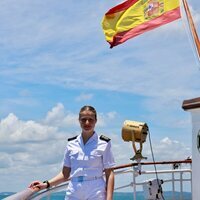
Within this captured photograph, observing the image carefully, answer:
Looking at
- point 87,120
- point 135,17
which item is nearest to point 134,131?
point 87,120

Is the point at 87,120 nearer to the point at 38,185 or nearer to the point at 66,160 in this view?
the point at 66,160

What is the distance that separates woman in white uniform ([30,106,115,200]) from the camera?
149 inches

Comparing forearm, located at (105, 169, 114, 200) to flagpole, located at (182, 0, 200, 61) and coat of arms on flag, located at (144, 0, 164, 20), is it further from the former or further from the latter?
coat of arms on flag, located at (144, 0, 164, 20)

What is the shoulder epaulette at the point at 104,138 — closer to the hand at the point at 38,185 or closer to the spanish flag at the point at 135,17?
the hand at the point at 38,185

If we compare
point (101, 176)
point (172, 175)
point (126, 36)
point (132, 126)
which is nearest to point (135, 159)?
point (132, 126)

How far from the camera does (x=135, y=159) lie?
5898 mm

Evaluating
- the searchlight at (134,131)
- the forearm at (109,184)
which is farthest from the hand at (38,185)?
the searchlight at (134,131)

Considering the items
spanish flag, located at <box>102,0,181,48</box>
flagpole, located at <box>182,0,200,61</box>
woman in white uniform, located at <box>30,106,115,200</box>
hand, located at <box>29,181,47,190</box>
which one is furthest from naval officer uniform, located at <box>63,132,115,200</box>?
spanish flag, located at <box>102,0,181,48</box>

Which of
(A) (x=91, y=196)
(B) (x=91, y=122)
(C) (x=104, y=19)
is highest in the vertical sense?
(C) (x=104, y=19)

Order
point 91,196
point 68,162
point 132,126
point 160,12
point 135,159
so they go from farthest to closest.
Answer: point 160,12
point 135,159
point 132,126
point 68,162
point 91,196

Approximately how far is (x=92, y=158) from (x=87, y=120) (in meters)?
0.30

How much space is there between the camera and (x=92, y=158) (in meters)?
3.82

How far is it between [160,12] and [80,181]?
3.68m

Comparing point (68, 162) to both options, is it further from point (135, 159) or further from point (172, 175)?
point (172, 175)
